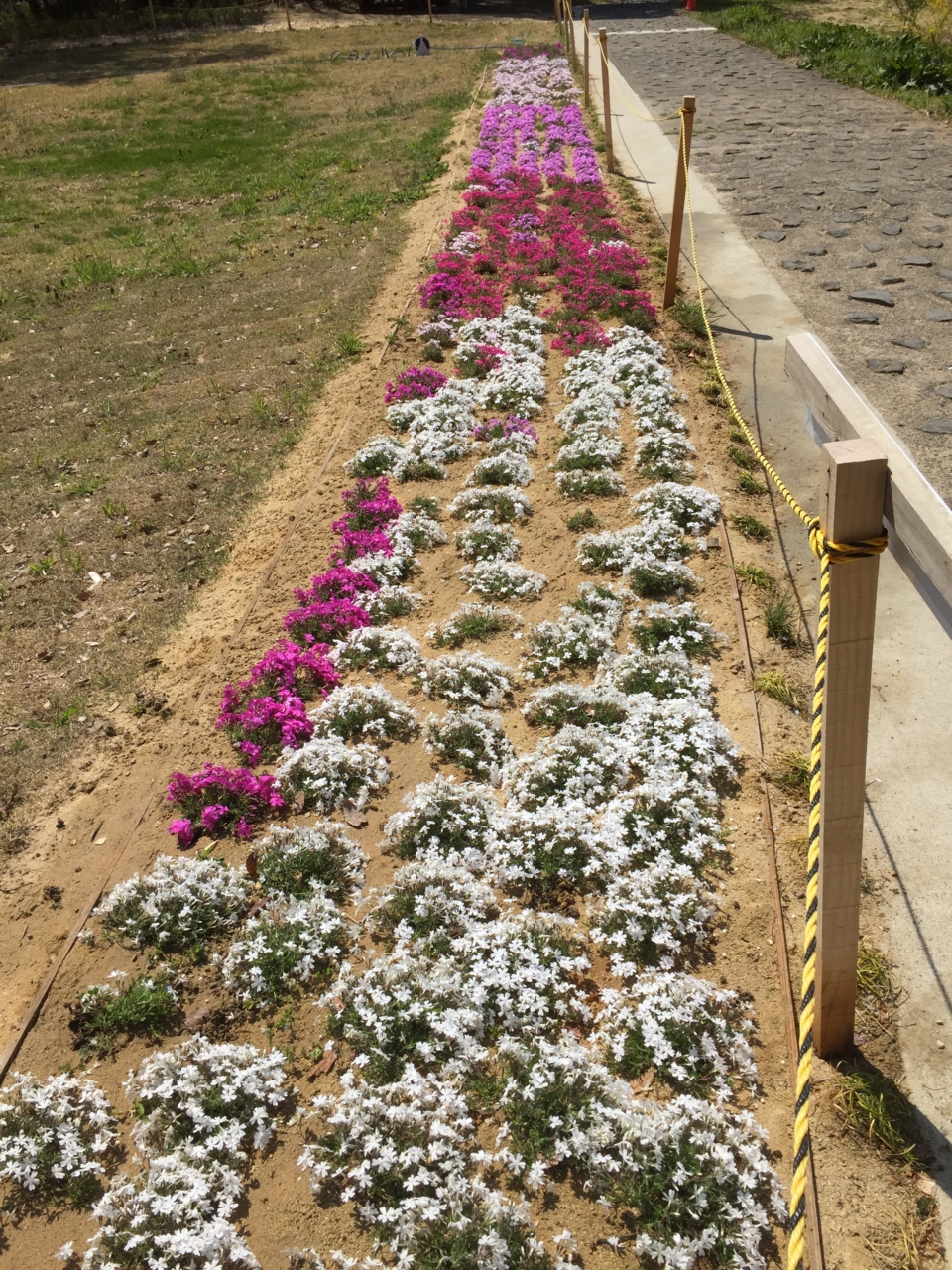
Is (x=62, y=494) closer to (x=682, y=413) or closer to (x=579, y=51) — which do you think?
(x=682, y=413)

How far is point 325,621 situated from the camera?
7637 mm

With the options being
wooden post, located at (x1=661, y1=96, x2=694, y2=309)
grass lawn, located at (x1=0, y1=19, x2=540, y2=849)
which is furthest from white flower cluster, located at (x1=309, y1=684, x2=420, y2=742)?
wooden post, located at (x1=661, y1=96, x2=694, y2=309)

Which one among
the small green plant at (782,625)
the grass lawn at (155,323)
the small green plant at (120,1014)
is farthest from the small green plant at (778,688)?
the grass lawn at (155,323)

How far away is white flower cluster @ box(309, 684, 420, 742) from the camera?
662 cm

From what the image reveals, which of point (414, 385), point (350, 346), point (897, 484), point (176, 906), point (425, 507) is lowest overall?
point (176, 906)

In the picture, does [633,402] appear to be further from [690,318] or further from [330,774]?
[330,774]

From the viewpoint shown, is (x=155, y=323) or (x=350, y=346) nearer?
(x=350, y=346)

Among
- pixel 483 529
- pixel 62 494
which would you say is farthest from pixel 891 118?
pixel 62 494

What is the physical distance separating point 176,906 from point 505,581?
3790 mm

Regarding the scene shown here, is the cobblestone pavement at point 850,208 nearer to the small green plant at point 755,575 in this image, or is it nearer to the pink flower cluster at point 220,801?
the small green plant at point 755,575

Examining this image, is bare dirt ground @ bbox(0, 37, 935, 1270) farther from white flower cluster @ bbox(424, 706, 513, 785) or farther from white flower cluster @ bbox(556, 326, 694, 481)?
white flower cluster @ bbox(556, 326, 694, 481)

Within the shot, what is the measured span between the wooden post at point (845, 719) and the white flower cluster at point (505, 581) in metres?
4.27

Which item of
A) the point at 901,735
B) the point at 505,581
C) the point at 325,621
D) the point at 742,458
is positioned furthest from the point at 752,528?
the point at 325,621

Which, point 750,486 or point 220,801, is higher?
point 750,486
